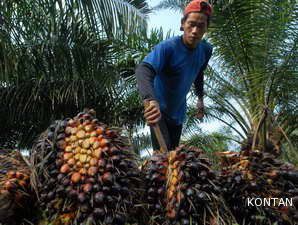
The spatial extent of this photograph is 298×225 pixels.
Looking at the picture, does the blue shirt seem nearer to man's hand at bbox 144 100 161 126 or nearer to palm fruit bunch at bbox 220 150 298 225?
man's hand at bbox 144 100 161 126

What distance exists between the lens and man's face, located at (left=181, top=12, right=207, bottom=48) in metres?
1.96

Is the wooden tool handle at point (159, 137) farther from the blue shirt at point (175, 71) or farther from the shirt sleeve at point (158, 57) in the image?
the blue shirt at point (175, 71)

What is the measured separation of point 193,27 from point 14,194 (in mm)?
1176

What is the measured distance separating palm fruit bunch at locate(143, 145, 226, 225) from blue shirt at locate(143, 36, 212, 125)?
0.85 m

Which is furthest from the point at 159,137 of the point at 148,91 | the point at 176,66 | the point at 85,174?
the point at 176,66

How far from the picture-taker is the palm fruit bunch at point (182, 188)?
1041 millimetres

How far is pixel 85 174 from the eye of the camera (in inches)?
40.4

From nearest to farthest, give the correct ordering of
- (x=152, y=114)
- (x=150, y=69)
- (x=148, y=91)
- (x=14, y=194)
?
(x=14, y=194) → (x=152, y=114) → (x=148, y=91) → (x=150, y=69)

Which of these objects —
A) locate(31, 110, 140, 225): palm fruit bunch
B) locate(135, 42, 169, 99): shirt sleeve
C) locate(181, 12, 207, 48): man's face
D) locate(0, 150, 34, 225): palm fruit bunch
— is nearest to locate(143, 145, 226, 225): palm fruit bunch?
locate(31, 110, 140, 225): palm fruit bunch

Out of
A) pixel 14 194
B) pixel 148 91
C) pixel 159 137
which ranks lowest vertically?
pixel 14 194

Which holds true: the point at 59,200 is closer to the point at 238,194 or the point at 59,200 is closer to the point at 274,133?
the point at 238,194

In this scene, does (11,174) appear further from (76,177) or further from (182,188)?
(182,188)

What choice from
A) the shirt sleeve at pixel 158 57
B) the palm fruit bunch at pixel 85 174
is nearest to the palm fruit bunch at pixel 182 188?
the palm fruit bunch at pixel 85 174

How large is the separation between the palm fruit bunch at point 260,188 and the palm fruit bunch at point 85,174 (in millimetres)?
257
